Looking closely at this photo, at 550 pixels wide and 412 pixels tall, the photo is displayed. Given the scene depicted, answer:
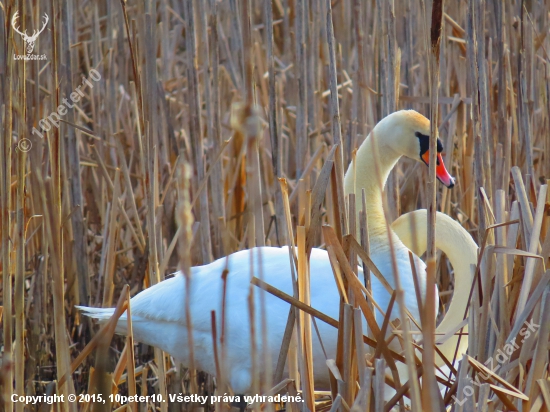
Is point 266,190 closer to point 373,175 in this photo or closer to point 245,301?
point 373,175

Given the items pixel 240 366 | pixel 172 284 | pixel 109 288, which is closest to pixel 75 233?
pixel 109 288

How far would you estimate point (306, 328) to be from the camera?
1270mm

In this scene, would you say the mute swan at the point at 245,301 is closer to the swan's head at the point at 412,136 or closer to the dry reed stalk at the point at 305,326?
the swan's head at the point at 412,136

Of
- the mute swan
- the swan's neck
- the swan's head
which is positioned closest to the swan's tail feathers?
the mute swan

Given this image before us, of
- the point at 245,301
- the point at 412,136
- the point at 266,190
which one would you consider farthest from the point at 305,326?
the point at 266,190

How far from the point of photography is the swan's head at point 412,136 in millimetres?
2227

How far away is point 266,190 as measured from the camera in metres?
2.75

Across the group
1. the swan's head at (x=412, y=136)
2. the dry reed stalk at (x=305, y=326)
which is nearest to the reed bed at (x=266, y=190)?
the dry reed stalk at (x=305, y=326)

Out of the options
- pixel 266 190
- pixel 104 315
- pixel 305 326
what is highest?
pixel 266 190

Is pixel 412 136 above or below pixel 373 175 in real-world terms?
above

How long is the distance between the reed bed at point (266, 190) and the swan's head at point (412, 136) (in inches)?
4.3

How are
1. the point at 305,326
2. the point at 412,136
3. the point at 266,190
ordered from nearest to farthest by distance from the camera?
the point at 305,326 → the point at 412,136 → the point at 266,190

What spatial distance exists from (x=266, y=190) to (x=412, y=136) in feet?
2.26

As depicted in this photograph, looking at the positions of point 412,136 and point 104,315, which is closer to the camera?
point 104,315
